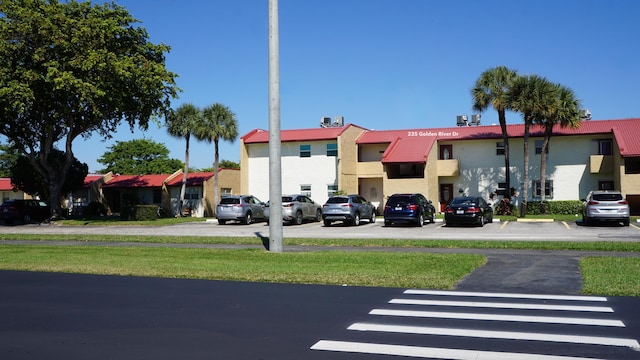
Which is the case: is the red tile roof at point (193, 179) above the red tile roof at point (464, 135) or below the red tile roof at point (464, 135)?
below

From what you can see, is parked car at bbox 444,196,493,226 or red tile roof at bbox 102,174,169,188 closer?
parked car at bbox 444,196,493,226

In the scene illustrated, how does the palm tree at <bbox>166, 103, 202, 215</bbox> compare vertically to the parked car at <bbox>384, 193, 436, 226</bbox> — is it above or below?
above

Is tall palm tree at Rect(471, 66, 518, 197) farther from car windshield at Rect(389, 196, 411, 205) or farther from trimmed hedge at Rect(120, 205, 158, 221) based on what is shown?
trimmed hedge at Rect(120, 205, 158, 221)

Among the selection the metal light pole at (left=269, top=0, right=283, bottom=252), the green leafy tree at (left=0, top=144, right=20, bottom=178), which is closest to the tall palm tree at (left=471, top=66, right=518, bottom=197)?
the metal light pole at (left=269, top=0, right=283, bottom=252)

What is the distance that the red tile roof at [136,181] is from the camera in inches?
2067

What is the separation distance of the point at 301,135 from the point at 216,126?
21.0 ft

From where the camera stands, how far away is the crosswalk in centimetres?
655

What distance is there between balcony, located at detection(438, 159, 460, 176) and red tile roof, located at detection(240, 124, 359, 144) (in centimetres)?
728

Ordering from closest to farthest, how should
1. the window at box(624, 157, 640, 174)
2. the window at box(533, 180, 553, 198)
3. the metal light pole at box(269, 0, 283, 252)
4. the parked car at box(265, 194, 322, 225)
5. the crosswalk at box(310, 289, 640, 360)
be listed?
the crosswalk at box(310, 289, 640, 360) < the metal light pole at box(269, 0, 283, 252) < the parked car at box(265, 194, 322, 225) < the window at box(624, 157, 640, 174) < the window at box(533, 180, 553, 198)

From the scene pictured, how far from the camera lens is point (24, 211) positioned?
41.5 metres

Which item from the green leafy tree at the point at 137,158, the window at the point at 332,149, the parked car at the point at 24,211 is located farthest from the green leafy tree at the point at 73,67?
the green leafy tree at the point at 137,158

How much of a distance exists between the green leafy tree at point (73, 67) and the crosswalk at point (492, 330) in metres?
28.9

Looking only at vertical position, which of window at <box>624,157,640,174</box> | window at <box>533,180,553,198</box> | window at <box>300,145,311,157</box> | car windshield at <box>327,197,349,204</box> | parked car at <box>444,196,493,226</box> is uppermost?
window at <box>300,145,311,157</box>

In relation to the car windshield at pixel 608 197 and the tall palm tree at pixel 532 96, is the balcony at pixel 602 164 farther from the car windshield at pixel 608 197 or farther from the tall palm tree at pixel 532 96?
the car windshield at pixel 608 197
